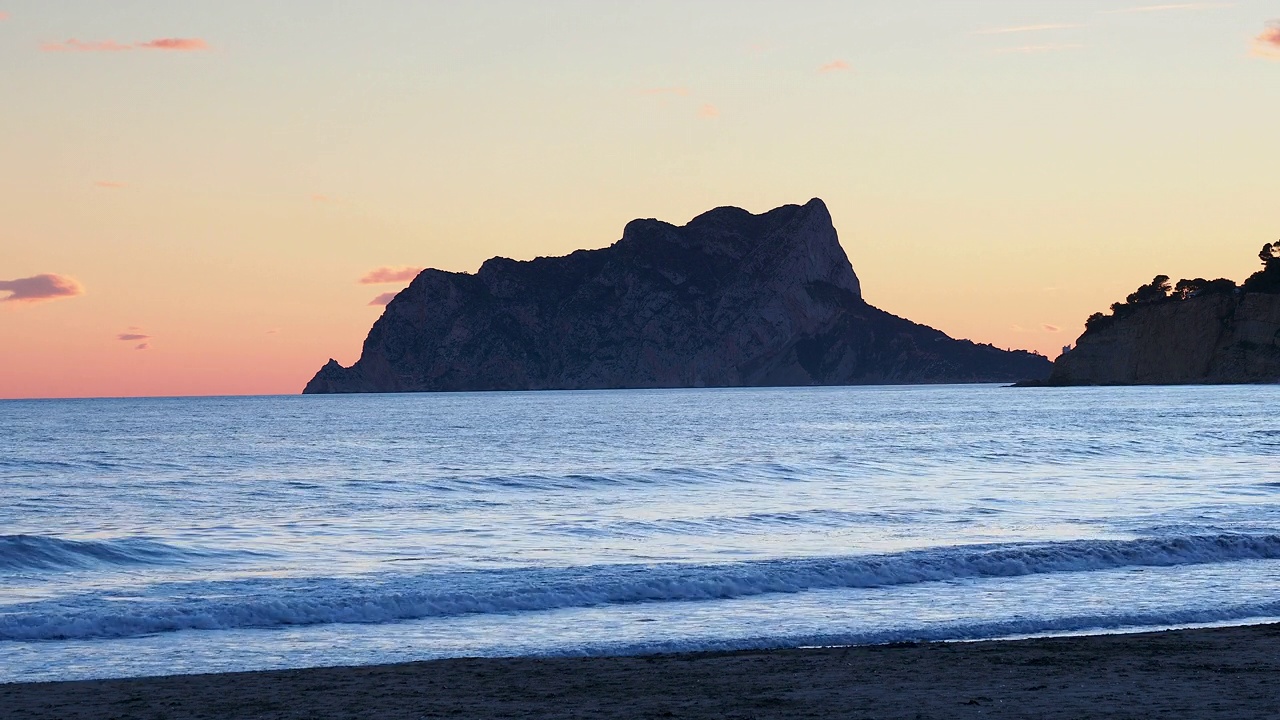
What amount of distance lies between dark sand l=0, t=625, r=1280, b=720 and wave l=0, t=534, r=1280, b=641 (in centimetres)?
427

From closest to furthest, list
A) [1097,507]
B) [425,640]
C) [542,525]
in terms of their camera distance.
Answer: [425,640], [542,525], [1097,507]

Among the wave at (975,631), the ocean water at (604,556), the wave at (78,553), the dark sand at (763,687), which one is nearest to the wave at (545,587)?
the ocean water at (604,556)

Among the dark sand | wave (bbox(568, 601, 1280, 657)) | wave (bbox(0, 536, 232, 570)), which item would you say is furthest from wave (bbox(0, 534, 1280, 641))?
the dark sand

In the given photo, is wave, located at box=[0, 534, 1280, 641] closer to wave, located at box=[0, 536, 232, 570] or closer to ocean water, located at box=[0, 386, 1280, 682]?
ocean water, located at box=[0, 386, 1280, 682]

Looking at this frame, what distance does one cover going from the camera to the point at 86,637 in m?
15.3

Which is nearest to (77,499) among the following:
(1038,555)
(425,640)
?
(425,640)

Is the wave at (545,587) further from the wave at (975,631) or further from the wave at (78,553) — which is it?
the wave at (78,553)

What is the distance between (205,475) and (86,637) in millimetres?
34550

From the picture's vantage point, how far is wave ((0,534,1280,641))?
1625 cm

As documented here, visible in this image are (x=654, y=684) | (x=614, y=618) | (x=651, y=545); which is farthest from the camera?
(x=651, y=545)

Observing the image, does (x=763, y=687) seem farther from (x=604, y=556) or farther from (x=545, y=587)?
(x=604, y=556)

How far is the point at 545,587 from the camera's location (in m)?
18.2

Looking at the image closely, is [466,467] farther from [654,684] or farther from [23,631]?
→ [654,684]

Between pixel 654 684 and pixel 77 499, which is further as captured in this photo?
pixel 77 499
